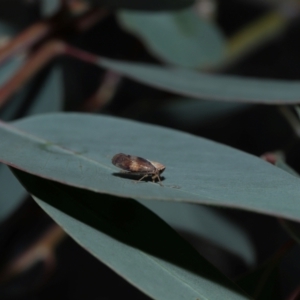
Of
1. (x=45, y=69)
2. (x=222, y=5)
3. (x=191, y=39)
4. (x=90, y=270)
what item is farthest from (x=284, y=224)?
(x=222, y=5)

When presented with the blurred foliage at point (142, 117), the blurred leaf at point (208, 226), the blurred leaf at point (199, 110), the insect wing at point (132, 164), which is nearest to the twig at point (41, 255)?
the blurred foliage at point (142, 117)

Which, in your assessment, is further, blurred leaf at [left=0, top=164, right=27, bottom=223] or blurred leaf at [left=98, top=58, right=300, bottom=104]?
blurred leaf at [left=0, top=164, right=27, bottom=223]

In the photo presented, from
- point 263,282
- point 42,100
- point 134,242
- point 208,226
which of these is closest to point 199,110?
point 208,226

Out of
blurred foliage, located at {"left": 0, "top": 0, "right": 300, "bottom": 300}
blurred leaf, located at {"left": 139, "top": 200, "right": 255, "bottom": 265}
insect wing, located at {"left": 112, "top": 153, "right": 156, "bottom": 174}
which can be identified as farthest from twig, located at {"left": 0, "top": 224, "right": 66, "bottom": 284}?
insect wing, located at {"left": 112, "top": 153, "right": 156, "bottom": 174}

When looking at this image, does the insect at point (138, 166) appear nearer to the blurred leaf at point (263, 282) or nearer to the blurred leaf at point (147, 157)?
the blurred leaf at point (147, 157)

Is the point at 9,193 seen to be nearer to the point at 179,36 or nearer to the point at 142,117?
the point at 142,117

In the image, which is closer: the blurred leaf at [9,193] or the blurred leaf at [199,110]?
the blurred leaf at [9,193]

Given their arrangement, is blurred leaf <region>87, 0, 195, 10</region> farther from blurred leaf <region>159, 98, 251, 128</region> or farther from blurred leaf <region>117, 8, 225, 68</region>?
blurred leaf <region>159, 98, 251, 128</region>
